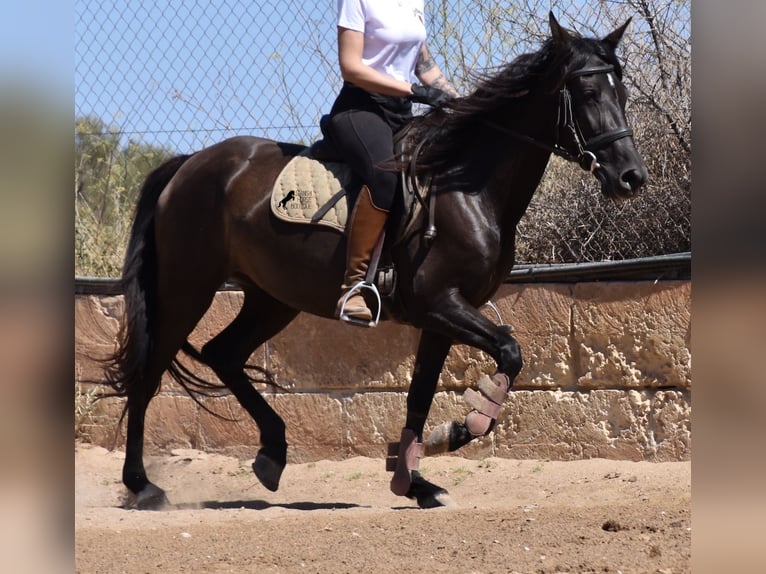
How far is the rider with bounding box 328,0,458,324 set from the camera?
212 inches

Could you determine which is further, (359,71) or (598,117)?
(359,71)

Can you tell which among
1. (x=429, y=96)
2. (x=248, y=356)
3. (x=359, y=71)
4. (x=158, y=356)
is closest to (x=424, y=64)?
(x=429, y=96)

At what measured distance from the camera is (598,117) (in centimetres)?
521

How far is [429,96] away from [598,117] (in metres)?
0.93

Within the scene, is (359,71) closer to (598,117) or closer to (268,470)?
(598,117)

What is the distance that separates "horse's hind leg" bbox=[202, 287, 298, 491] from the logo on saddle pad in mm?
933

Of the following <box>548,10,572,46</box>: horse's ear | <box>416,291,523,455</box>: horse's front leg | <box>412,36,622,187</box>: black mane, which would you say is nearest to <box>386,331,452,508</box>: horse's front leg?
<box>416,291,523,455</box>: horse's front leg

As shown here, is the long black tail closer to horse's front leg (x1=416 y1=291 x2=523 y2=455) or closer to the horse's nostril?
horse's front leg (x1=416 y1=291 x2=523 y2=455)

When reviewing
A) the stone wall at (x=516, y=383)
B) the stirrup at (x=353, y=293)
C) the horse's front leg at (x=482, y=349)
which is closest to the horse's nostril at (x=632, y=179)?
the horse's front leg at (x=482, y=349)

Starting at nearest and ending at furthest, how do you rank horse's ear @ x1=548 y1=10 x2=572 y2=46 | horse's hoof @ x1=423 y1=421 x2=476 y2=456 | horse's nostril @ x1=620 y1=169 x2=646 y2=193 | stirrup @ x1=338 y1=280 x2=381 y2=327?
1. horse's nostril @ x1=620 y1=169 x2=646 y2=193
2. horse's hoof @ x1=423 y1=421 x2=476 y2=456
3. horse's ear @ x1=548 y1=10 x2=572 y2=46
4. stirrup @ x1=338 y1=280 x2=381 y2=327

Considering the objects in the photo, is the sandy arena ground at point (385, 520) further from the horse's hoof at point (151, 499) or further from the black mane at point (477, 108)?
the black mane at point (477, 108)

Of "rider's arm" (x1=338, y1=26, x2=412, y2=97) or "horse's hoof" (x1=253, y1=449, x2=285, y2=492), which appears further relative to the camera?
"horse's hoof" (x1=253, y1=449, x2=285, y2=492)

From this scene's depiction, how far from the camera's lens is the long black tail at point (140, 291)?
6.37 meters
